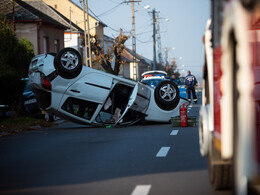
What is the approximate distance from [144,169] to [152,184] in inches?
48.8

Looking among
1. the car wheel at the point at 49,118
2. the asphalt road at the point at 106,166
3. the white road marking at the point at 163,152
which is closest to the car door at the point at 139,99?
the asphalt road at the point at 106,166

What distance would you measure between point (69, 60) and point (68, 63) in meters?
0.10

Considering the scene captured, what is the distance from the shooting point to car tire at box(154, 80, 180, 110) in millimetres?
17625

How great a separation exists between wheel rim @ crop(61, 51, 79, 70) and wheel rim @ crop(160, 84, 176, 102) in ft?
8.65

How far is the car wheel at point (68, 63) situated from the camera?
55.1 ft

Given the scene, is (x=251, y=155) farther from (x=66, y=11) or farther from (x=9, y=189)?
(x=66, y=11)

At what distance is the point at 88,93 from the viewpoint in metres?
17.0

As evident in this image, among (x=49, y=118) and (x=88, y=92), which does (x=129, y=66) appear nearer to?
(x=49, y=118)

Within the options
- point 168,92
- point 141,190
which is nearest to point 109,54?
point 168,92

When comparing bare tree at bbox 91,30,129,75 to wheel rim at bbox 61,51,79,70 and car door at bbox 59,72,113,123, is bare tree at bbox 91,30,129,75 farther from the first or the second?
wheel rim at bbox 61,51,79,70

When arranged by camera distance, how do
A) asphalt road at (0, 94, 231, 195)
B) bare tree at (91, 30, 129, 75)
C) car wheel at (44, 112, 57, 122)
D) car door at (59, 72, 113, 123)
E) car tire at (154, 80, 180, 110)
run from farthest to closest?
bare tree at (91, 30, 129, 75), car wheel at (44, 112, 57, 122), car tire at (154, 80, 180, 110), car door at (59, 72, 113, 123), asphalt road at (0, 94, 231, 195)

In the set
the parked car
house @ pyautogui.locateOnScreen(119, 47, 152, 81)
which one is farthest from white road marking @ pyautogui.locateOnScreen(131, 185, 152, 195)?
house @ pyautogui.locateOnScreen(119, 47, 152, 81)

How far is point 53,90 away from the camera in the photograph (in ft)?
55.4

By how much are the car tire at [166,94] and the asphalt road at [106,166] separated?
11.9 ft
